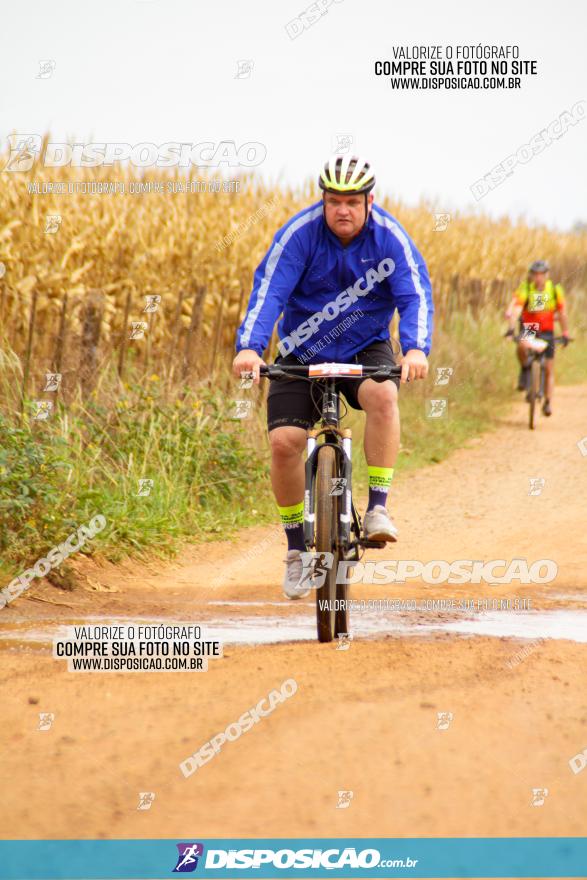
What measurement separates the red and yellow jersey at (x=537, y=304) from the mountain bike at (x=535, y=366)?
359 millimetres

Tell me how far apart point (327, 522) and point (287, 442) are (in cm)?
47

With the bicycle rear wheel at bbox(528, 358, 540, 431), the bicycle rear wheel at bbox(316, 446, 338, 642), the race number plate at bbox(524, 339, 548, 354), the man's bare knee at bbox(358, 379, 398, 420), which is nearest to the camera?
the bicycle rear wheel at bbox(316, 446, 338, 642)

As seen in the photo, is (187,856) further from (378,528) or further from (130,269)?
(130,269)

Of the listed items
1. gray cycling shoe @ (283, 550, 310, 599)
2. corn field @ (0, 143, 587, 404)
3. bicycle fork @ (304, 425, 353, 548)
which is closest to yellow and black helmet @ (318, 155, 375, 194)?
bicycle fork @ (304, 425, 353, 548)

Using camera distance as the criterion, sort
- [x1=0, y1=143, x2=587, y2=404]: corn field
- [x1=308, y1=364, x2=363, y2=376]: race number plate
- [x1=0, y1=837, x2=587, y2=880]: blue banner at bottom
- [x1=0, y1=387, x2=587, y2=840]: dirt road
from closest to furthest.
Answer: [x1=0, y1=837, x2=587, y2=880]: blue banner at bottom
[x1=0, y1=387, x2=587, y2=840]: dirt road
[x1=308, y1=364, x2=363, y2=376]: race number plate
[x1=0, y1=143, x2=587, y2=404]: corn field

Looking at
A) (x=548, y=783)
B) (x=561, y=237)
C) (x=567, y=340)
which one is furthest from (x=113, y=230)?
(x=561, y=237)

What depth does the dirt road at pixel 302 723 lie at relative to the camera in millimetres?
3658

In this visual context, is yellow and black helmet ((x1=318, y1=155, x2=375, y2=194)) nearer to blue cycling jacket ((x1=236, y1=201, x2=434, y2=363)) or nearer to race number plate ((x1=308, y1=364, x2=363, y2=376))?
blue cycling jacket ((x1=236, y1=201, x2=434, y2=363))

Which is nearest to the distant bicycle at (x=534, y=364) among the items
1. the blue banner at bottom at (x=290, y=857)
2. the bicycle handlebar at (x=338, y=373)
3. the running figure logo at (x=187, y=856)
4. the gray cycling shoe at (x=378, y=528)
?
the gray cycling shoe at (x=378, y=528)

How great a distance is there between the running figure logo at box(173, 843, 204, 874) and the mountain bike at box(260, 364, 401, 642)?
2061 millimetres

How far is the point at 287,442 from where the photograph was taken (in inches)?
223

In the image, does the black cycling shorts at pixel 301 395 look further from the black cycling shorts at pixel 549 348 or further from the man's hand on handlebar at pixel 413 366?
the black cycling shorts at pixel 549 348

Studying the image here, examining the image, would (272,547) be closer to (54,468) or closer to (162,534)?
(162,534)

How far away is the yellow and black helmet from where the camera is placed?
219 inches
